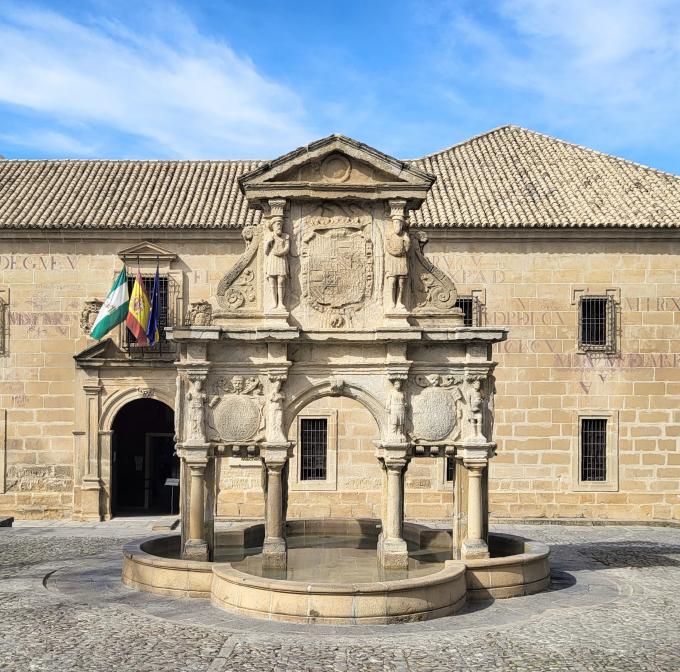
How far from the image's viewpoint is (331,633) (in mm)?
11727

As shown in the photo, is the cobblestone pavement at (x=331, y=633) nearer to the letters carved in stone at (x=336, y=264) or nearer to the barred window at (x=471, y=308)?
the letters carved in stone at (x=336, y=264)

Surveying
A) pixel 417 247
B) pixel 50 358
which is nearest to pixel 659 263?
pixel 417 247

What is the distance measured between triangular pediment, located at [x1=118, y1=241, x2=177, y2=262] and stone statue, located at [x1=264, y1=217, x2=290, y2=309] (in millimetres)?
11102

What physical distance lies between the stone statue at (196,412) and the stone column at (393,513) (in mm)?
2828

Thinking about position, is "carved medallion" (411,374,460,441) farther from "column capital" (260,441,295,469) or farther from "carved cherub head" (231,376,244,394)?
"carved cherub head" (231,376,244,394)

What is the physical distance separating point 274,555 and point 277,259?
4.45m

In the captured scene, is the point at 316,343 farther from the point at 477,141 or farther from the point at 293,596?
the point at 477,141

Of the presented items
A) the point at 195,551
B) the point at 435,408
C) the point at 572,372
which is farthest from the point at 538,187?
the point at 195,551

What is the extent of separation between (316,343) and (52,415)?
42.5 feet

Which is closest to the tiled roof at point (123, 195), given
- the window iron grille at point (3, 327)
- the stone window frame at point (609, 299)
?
the window iron grille at point (3, 327)

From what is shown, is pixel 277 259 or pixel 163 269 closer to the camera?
pixel 277 259

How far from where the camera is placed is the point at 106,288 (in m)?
25.8

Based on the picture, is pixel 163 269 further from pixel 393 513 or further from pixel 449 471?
pixel 393 513

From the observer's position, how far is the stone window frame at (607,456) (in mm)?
25125
